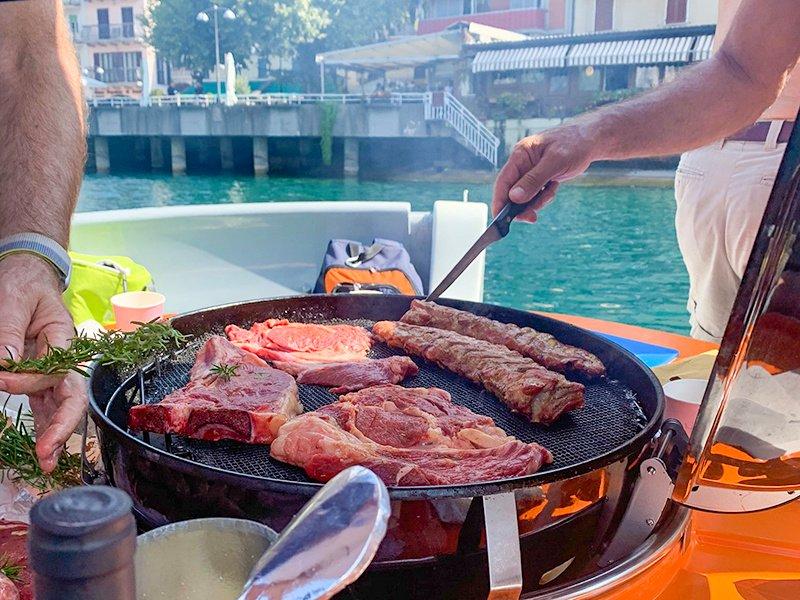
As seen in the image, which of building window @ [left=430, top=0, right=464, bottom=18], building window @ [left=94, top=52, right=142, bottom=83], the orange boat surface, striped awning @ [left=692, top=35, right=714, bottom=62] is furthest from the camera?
building window @ [left=94, top=52, right=142, bottom=83]

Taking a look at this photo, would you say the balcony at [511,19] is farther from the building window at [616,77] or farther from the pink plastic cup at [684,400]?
the pink plastic cup at [684,400]

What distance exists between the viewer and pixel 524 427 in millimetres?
1688

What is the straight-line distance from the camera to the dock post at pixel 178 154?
32.1m

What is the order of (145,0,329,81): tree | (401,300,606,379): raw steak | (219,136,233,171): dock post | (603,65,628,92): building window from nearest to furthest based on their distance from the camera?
(401,300,606,379): raw steak, (603,65,628,92): building window, (219,136,233,171): dock post, (145,0,329,81): tree

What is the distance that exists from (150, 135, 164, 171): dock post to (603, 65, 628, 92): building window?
20.9 meters

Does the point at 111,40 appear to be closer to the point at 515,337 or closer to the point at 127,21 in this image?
the point at 127,21

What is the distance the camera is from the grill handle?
104cm

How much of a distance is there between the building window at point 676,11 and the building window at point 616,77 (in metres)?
4.41

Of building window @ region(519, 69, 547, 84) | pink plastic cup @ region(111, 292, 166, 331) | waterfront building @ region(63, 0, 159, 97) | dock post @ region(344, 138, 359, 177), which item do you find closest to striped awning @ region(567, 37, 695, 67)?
building window @ region(519, 69, 547, 84)

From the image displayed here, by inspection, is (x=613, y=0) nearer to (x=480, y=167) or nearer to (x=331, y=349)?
(x=480, y=167)

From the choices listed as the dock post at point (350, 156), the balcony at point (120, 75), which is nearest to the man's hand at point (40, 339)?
the dock post at point (350, 156)

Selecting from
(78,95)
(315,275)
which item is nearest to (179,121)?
(315,275)

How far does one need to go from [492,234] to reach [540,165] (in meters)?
0.30

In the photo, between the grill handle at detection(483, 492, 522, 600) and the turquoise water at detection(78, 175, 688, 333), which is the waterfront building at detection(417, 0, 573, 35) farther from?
the grill handle at detection(483, 492, 522, 600)
